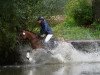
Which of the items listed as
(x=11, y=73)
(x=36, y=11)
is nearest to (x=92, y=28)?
(x=36, y=11)

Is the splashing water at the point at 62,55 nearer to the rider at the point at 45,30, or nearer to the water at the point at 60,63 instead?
the water at the point at 60,63

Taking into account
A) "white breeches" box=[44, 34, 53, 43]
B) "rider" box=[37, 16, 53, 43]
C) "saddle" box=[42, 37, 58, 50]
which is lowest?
"saddle" box=[42, 37, 58, 50]

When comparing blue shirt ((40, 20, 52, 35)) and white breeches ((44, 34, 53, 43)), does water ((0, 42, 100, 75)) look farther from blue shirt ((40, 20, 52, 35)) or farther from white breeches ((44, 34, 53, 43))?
blue shirt ((40, 20, 52, 35))

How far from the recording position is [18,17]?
22.1m

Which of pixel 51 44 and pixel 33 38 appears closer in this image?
pixel 33 38

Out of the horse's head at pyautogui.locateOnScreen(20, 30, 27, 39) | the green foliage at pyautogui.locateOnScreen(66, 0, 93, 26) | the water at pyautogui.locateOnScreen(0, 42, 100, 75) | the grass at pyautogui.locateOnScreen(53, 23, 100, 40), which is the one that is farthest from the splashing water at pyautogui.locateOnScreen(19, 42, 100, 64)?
the green foliage at pyautogui.locateOnScreen(66, 0, 93, 26)

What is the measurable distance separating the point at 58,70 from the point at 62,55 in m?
3.31

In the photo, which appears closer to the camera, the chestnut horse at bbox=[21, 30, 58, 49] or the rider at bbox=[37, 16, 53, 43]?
the chestnut horse at bbox=[21, 30, 58, 49]

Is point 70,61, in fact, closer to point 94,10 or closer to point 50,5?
point 50,5

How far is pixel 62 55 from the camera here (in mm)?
23406

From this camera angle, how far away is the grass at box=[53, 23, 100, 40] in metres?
29.1

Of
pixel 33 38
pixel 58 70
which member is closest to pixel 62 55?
pixel 33 38

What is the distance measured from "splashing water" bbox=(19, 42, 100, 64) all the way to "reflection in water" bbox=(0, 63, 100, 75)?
0.89 m

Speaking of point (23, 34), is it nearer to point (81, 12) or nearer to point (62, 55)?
point (62, 55)
